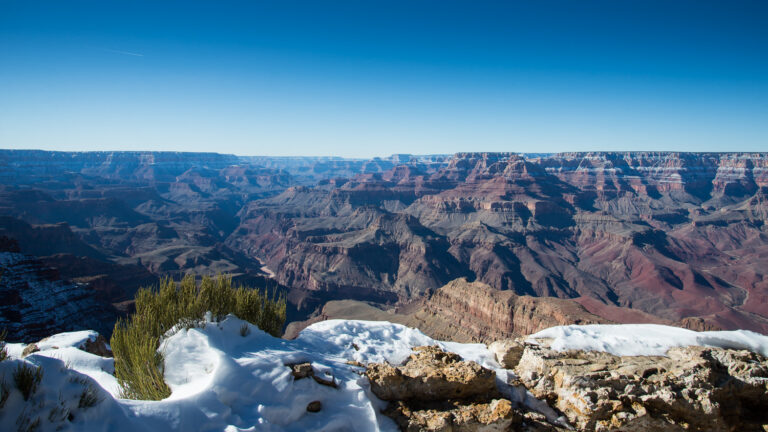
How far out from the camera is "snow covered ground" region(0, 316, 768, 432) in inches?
206

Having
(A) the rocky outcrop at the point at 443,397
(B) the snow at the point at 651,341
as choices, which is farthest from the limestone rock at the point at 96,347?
(B) the snow at the point at 651,341

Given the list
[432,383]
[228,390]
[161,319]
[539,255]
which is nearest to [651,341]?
[432,383]

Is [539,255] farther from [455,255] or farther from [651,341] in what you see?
[651,341]

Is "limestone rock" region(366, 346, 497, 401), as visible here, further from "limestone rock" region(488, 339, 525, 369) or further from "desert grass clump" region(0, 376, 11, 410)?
"desert grass clump" region(0, 376, 11, 410)

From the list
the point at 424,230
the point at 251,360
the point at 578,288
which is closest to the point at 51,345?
the point at 251,360

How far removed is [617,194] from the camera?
625 feet

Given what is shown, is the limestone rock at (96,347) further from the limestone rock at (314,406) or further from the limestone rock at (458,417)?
the limestone rock at (458,417)

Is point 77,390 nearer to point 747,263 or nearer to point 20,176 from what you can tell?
point 747,263

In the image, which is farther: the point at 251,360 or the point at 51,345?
the point at 51,345

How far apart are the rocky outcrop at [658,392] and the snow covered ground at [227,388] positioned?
2.76 ft

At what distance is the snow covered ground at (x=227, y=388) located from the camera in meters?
5.24

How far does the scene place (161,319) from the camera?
380 inches

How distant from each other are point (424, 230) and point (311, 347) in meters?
111

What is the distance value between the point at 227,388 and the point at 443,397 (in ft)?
15.9
